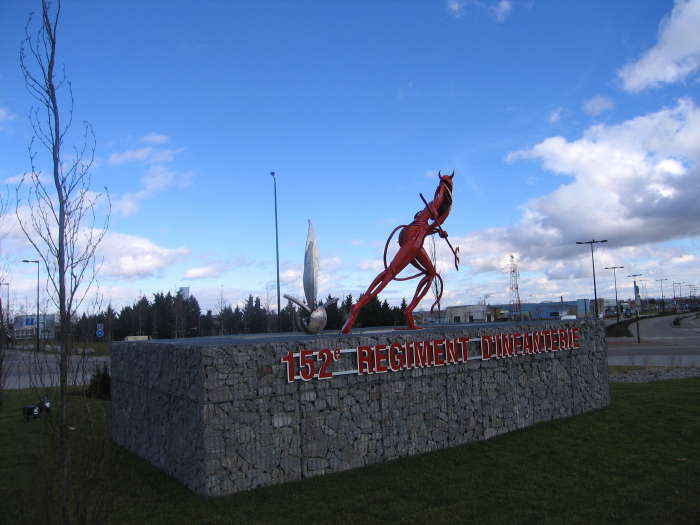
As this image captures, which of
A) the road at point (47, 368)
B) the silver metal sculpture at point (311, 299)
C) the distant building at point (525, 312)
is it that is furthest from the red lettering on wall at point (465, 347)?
the distant building at point (525, 312)

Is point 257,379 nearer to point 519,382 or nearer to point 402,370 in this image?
point 402,370

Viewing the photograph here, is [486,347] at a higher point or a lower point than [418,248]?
lower

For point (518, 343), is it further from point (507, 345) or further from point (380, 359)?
point (380, 359)

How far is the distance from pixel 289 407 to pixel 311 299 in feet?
12.1

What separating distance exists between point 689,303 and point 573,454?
17202 centimetres

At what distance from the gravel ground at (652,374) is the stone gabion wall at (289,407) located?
9.27 metres

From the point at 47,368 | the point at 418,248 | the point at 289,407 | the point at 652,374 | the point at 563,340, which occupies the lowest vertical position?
the point at 652,374

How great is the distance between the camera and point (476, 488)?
809 centimetres

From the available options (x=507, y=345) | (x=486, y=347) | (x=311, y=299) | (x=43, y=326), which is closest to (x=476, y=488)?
(x=486, y=347)

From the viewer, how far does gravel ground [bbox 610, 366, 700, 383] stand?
19781 millimetres

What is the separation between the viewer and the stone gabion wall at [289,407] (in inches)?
312

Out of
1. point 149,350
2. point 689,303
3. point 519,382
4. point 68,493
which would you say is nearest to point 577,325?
point 519,382

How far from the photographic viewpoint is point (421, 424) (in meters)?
10.1

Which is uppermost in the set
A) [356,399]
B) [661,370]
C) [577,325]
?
[577,325]
